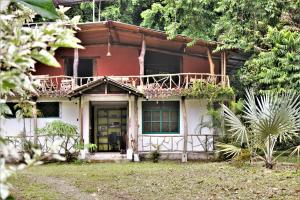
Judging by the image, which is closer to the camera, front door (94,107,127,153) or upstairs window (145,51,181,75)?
front door (94,107,127,153)

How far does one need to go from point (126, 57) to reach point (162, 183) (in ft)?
32.5

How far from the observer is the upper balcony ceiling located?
1752 cm

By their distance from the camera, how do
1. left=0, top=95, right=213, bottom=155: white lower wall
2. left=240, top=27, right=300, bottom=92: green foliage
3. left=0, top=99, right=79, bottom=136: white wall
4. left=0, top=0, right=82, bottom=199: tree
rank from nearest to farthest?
left=0, top=0, right=82, bottom=199: tree → left=240, top=27, right=300, bottom=92: green foliage → left=0, top=95, right=213, bottom=155: white lower wall → left=0, top=99, right=79, bottom=136: white wall

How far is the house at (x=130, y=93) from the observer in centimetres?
1689

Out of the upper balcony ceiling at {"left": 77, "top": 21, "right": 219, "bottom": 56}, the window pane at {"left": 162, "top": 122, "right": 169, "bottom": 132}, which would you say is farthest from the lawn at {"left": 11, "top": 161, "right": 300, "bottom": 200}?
the upper balcony ceiling at {"left": 77, "top": 21, "right": 219, "bottom": 56}

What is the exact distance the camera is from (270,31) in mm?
16844

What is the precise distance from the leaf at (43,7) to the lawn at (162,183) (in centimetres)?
705

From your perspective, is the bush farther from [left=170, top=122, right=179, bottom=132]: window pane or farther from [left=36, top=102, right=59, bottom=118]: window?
[left=170, top=122, right=179, bottom=132]: window pane

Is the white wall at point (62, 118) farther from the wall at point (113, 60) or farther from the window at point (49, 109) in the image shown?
the wall at point (113, 60)

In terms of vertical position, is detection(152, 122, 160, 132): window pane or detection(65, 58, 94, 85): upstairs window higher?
detection(65, 58, 94, 85): upstairs window

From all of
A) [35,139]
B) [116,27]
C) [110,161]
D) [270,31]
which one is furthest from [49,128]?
[270,31]

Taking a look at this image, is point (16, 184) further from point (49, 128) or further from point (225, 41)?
point (225, 41)

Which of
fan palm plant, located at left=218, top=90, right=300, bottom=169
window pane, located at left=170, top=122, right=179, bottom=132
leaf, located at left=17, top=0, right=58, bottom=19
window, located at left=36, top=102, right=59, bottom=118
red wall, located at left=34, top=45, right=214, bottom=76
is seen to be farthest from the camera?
red wall, located at left=34, top=45, right=214, bottom=76

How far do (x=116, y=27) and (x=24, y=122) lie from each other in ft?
17.2
